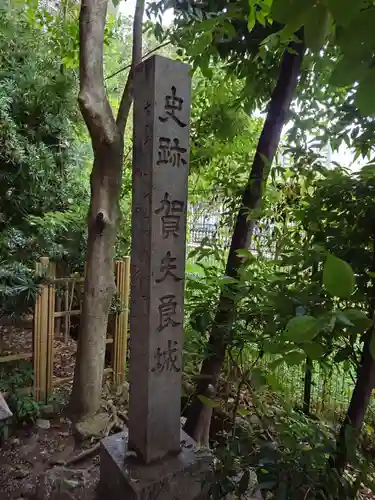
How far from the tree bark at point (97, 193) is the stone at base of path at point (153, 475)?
44.7 inches

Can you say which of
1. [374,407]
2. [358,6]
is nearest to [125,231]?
[374,407]

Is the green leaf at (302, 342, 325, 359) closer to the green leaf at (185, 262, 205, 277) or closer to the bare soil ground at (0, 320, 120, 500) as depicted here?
the bare soil ground at (0, 320, 120, 500)

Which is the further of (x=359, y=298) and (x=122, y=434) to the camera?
(x=122, y=434)

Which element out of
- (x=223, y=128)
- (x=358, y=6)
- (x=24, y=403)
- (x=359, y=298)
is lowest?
(x=24, y=403)

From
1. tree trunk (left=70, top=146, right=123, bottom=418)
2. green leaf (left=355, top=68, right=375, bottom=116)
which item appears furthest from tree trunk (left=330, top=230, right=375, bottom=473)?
tree trunk (left=70, top=146, right=123, bottom=418)

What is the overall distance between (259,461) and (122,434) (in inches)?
43.4

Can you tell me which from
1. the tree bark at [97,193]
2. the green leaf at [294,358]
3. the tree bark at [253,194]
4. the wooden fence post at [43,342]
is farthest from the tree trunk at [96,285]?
the green leaf at [294,358]

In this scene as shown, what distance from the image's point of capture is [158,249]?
1.70 metres

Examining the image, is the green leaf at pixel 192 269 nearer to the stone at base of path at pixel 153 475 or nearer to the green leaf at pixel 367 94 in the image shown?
the stone at base of path at pixel 153 475

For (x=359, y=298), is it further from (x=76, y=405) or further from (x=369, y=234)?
(x=76, y=405)

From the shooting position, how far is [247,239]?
218 cm

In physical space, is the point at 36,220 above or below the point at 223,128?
below

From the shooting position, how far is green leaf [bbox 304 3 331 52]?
546 millimetres

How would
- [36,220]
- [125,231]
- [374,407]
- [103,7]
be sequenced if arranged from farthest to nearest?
[125,231], [36,220], [374,407], [103,7]
